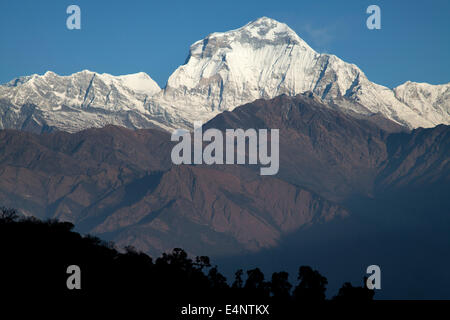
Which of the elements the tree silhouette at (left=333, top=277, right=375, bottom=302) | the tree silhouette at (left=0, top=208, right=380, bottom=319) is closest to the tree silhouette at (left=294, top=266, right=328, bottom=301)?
the tree silhouette at (left=0, top=208, right=380, bottom=319)

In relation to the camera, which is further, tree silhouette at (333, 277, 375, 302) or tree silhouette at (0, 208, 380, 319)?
tree silhouette at (333, 277, 375, 302)

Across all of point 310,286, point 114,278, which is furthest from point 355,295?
point 114,278

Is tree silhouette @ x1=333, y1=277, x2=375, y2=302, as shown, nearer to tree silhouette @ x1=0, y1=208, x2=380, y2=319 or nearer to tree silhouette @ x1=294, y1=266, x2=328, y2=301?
tree silhouette @ x1=0, y1=208, x2=380, y2=319

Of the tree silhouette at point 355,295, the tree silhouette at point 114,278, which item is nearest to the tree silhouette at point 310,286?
the tree silhouette at point 114,278

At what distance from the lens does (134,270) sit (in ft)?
554

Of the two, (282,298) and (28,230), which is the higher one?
(28,230)

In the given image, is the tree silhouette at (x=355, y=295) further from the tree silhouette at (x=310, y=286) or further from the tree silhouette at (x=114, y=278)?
the tree silhouette at (x=310, y=286)

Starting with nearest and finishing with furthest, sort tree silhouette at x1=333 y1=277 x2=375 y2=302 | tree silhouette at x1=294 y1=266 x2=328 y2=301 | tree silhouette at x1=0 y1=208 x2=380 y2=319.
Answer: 1. tree silhouette at x1=0 y1=208 x2=380 y2=319
2. tree silhouette at x1=333 y1=277 x2=375 y2=302
3. tree silhouette at x1=294 y1=266 x2=328 y2=301

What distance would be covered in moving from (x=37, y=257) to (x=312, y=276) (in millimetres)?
56322

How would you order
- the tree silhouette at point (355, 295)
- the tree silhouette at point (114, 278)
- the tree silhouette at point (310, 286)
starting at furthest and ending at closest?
the tree silhouette at point (310, 286), the tree silhouette at point (355, 295), the tree silhouette at point (114, 278)

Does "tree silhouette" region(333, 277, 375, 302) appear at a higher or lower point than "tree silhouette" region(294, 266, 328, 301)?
lower
